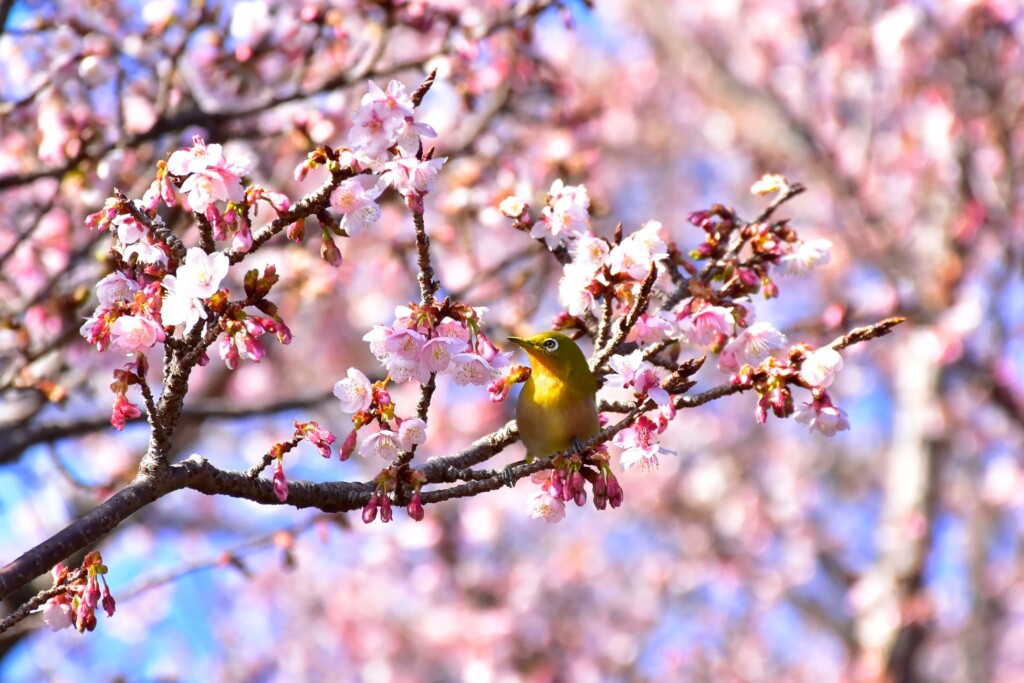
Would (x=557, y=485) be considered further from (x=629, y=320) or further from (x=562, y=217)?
(x=562, y=217)

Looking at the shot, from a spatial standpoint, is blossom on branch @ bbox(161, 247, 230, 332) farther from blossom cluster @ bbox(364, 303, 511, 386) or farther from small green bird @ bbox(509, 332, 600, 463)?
small green bird @ bbox(509, 332, 600, 463)

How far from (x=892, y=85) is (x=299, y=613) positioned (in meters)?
9.42

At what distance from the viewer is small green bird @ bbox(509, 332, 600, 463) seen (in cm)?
289

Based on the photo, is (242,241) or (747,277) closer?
(242,241)

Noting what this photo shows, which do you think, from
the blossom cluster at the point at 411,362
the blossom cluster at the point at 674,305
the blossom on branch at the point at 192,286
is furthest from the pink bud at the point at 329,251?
the blossom cluster at the point at 674,305

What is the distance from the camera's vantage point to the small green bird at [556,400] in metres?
2.89

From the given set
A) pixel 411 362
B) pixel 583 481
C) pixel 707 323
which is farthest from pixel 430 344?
pixel 707 323

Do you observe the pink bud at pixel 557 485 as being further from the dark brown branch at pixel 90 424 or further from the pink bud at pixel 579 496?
the dark brown branch at pixel 90 424

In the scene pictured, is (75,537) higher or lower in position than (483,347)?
lower

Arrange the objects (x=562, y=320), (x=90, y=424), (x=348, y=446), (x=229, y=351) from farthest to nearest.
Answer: (x=90, y=424) → (x=562, y=320) → (x=348, y=446) → (x=229, y=351)

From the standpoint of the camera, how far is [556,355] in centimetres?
295

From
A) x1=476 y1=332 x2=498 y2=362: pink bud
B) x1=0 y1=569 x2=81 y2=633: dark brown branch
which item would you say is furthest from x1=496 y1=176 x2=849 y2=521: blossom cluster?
x1=0 y1=569 x2=81 y2=633: dark brown branch

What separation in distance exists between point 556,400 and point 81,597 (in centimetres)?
130

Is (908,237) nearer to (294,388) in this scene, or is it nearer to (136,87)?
(294,388)
